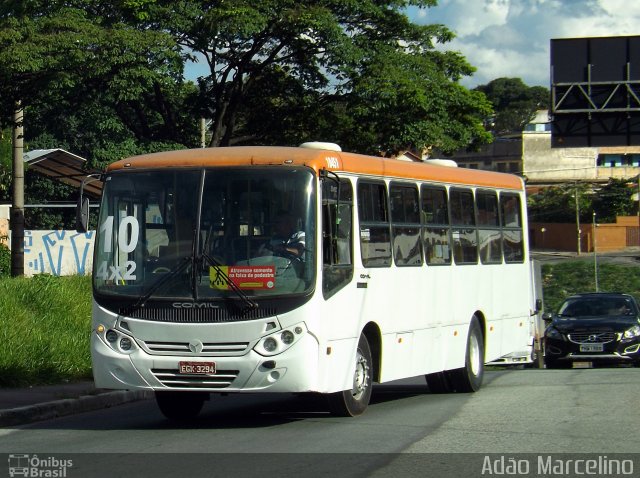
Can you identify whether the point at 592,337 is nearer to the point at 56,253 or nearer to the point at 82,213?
the point at 82,213

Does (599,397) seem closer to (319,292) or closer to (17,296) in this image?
(319,292)

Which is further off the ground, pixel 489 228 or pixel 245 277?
pixel 489 228

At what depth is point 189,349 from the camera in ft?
34.3

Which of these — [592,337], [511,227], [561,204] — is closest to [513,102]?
[561,204]

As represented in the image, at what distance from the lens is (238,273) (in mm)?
10453

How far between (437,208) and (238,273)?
4151 millimetres

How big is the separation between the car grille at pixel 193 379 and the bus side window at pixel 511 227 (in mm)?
7058

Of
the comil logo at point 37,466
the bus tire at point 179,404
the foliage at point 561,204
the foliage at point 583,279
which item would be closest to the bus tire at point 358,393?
the bus tire at point 179,404

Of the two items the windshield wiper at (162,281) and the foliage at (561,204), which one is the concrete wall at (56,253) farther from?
the foliage at (561,204)

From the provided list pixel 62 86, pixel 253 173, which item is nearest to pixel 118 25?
pixel 62 86

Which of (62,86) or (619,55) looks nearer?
(62,86)

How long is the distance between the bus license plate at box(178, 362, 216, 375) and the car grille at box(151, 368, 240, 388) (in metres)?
0.03

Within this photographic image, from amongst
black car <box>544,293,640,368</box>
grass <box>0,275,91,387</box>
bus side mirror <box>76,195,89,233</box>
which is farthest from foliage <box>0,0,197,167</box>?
bus side mirror <box>76,195,89,233</box>

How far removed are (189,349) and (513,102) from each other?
10609 centimetres
